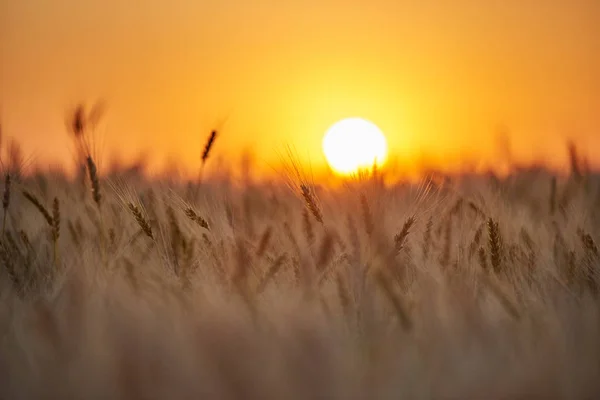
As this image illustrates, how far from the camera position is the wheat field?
0.91m

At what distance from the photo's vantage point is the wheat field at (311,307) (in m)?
0.91

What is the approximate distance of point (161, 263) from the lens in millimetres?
1324

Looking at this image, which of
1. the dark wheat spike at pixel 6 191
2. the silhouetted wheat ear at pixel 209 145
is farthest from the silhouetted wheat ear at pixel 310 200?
the dark wheat spike at pixel 6 191

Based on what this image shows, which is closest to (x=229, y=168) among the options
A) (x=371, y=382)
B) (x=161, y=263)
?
(x=161, y=263)

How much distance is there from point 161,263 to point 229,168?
1.00 m

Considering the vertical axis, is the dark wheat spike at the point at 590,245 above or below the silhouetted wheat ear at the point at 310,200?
below

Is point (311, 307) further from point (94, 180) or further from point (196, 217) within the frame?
point (94, 180)

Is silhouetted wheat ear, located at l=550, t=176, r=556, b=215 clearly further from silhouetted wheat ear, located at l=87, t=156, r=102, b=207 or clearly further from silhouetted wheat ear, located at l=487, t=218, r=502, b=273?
silhouetted wheat ear, located at l=87, t=156, r=102, b=207

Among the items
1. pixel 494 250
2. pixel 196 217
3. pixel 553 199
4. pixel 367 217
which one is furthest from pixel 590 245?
pixel 196 217

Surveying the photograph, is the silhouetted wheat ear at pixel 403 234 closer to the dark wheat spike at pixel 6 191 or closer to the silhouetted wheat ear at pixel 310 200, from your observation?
the silhouetted wheat ear at pixel 310 200

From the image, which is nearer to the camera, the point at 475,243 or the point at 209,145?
the point at 475,243

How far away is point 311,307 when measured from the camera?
1.11 metres

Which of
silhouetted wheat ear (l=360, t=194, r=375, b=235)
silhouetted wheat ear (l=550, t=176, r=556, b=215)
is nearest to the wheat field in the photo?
silhouetted wheat ear (l=360, t=194, r=375, b=235)

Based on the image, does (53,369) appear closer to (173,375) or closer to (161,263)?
(173,375)
